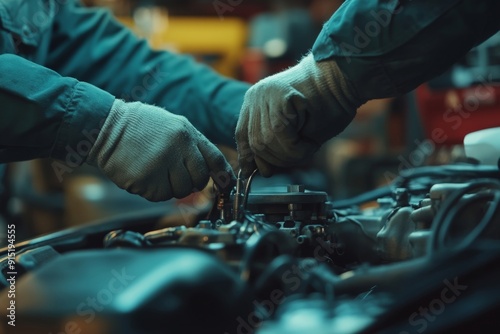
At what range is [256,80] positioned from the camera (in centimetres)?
409

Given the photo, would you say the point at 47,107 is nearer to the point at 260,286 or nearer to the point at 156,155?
the point at 156,155

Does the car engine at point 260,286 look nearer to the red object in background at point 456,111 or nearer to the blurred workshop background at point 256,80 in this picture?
the blurred workshop background at point 256,80

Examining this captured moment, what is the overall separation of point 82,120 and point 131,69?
A: 0.64 metres

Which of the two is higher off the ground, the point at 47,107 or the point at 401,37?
the point at 401,37

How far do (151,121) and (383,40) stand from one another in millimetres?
386

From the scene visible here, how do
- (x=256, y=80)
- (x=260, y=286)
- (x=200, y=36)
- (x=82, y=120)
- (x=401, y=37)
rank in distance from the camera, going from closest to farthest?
1. (x=260, y=286)
2. (x=401, y=37)
3. (x=82, y=120)
4. (x=256, y=80)
5. (x=200, y=36)

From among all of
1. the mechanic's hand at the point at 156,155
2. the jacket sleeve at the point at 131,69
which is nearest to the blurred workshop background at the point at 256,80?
the jacket sleeve at the point at 131,69

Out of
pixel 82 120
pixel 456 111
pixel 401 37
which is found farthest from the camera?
pixel 456 111

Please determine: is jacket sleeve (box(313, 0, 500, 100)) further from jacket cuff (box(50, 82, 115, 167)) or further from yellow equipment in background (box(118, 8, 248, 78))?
yellow equipment in background (box(118, 8, 248, 78))

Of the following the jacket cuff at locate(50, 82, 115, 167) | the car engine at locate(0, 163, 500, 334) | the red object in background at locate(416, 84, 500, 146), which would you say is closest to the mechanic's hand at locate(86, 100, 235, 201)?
the jacket cuff at locate(50, 82, 115, 167)

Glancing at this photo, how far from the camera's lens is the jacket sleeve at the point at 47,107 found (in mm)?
1188

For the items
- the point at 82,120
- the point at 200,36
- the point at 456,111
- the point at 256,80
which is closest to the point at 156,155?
the point at 82,120

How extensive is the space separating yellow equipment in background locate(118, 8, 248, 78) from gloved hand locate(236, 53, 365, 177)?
334cm

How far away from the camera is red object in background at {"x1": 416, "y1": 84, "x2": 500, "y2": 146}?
8.29ft
